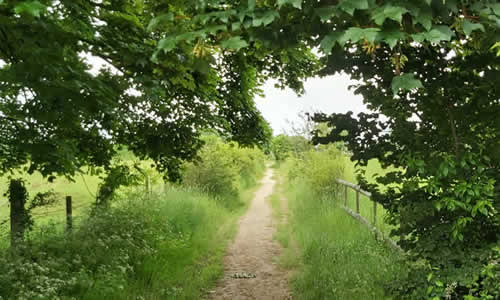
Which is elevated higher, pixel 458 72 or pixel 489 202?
pixel 458 72

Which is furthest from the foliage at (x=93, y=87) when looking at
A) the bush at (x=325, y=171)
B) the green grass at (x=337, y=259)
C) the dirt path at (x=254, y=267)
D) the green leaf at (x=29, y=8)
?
the bush at (x=325, y=171)

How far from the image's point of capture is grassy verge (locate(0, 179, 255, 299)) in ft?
13.5

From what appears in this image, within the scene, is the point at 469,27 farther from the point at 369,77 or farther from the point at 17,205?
the point at 17,205

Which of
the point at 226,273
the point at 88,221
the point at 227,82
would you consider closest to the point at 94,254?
the point at 88,221

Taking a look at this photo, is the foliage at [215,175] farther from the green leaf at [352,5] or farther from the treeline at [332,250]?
the green leaf at [352,5]

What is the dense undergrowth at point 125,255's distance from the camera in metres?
4.20

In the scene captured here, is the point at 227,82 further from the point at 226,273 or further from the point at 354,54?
the point at 354,54

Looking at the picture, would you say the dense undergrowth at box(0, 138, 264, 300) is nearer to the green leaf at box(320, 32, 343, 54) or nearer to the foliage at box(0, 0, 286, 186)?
the foliage at box(0, 0, 286, 186)

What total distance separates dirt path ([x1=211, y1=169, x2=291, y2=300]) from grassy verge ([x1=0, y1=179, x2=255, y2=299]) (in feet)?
0.91

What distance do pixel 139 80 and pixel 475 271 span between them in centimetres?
Result: 407

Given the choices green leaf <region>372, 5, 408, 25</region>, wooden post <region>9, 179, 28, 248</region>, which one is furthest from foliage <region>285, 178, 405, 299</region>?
wooden post <region>9, 179, 28, 248</region>

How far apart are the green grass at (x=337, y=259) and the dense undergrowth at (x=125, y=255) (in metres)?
1.62

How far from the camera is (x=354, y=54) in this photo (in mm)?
3549

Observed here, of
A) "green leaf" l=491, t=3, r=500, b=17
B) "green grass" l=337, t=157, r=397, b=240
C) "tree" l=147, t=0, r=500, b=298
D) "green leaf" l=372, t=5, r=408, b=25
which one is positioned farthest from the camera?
"green grass" l=337, t=157, r=397, b=240
